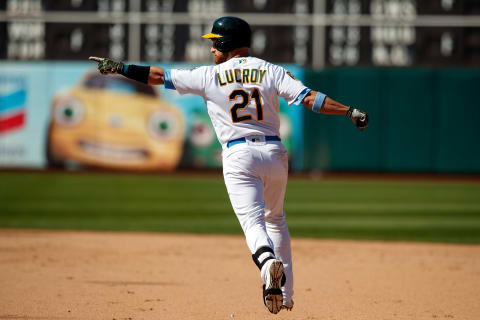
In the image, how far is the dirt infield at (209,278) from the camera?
4.02 meters

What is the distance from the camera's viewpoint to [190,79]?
3477mm

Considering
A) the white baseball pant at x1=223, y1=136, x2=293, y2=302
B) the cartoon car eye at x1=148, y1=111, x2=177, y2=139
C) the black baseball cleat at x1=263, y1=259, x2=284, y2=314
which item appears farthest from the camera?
the cartoon car eye at x1=148, y1=111, x2=177, y2=139

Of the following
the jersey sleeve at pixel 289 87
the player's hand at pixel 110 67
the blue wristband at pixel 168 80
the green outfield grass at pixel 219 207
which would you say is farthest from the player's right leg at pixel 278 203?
the green outfield grass at pixel 219 207

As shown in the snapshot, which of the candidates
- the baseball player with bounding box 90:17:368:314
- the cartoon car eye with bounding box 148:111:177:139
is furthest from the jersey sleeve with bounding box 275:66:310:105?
the cartoon car eye with bounding box 148:111:177:139

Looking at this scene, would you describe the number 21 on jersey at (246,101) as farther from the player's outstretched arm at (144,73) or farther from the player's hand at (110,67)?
the player's hand at (110,67)

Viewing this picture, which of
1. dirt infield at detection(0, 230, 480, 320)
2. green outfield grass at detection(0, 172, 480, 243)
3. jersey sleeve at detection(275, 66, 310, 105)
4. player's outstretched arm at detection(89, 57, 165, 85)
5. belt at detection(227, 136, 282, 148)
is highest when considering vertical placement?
player's outstretched arm at detection(89, 57, 165, 85)

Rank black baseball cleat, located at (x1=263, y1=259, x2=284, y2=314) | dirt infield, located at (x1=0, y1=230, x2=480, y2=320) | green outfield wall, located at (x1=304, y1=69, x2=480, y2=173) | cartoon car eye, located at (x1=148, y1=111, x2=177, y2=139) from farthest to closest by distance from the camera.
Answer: cartoon car eye, located at (x1=148, y1=111, x2=177, y2=139) < green outfield wall, located at (x1=304, y1=69, x2=480, y2=173) < dirt infield, located at (x1=0, y1=230, x2=480, y2=320) < black baseball cleat, located at (x1=263, y1=259, x2=284, y2=314)

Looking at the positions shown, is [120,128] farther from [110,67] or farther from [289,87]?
[289,87]

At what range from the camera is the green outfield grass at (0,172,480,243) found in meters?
8.34

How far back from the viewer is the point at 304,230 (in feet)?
27.1

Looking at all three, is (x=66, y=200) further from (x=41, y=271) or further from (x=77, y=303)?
(x=77, y=303)

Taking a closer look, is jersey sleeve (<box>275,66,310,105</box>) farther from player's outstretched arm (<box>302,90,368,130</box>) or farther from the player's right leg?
the player's right leg

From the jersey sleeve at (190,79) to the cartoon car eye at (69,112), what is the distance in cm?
1374

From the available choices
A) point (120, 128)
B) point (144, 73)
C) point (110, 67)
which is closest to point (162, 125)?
point (120, 128)
